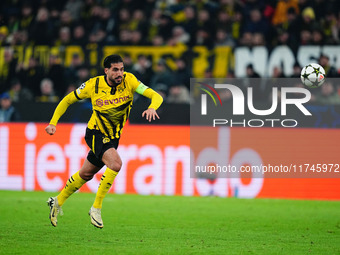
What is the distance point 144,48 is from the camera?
15906mm

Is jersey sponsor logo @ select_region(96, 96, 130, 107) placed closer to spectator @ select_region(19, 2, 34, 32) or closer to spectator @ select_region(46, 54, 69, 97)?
spectator @ select_region(46, 54, 69, 97)

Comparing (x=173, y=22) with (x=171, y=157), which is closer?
(x=171, y=157)

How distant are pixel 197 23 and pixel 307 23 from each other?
2710 millimetres

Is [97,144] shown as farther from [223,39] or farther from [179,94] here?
[223,39]

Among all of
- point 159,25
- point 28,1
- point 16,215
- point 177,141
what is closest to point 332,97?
point 177,141

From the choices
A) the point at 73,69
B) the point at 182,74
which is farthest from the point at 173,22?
the point at 73,69

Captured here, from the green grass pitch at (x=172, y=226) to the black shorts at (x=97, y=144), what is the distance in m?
0.96

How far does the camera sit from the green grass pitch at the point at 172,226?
7554 mm

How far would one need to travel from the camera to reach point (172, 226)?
375 inches

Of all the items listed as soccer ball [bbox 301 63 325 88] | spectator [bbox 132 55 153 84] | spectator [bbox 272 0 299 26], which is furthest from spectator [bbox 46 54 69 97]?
soccer ball [bbox 301 63 325 88]

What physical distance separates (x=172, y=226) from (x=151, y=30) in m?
8.40

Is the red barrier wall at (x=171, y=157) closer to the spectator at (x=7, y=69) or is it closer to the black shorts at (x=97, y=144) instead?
the spectator at (x=7, y=69)

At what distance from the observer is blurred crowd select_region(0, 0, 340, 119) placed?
15.1m

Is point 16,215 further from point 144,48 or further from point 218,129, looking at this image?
point 144,48
